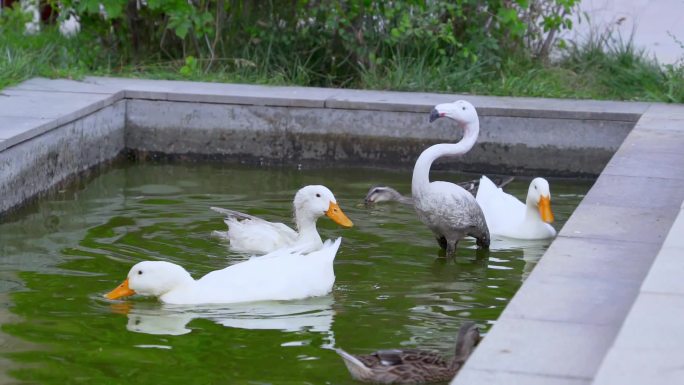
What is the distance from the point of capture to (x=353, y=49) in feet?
37.6

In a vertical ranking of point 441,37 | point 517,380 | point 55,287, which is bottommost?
point 55,287

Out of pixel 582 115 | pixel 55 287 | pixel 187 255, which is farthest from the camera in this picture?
pixel 582 115

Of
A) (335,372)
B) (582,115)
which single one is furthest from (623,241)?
(582,115)

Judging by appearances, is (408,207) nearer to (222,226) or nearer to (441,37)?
(222,226)

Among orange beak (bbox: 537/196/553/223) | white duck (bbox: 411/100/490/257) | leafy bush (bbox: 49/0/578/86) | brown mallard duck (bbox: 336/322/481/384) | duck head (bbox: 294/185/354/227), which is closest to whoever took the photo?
brown mallard duck (bbox: 336/322/481/384)

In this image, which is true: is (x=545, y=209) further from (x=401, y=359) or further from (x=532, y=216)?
(x=401, y=359)

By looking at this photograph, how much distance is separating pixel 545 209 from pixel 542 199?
2.9 inches

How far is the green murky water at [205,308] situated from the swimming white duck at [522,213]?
0.54 ft

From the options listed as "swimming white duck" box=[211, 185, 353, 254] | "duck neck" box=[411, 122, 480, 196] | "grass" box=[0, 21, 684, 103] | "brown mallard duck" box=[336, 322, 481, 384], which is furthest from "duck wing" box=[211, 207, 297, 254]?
"grass" box=[0, 21, 684, 103]

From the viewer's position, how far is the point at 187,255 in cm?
754

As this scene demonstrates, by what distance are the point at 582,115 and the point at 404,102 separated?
4.65 feet

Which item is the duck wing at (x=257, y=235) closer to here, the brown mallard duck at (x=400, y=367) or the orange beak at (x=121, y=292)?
the orange beak at (x=121, y=292)

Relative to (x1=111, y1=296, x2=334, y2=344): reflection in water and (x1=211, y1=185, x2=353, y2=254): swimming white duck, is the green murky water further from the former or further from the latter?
(x1=211, y1=185, x2=353, y2=254): swimming white duck

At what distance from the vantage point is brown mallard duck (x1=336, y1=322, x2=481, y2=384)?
520cm
